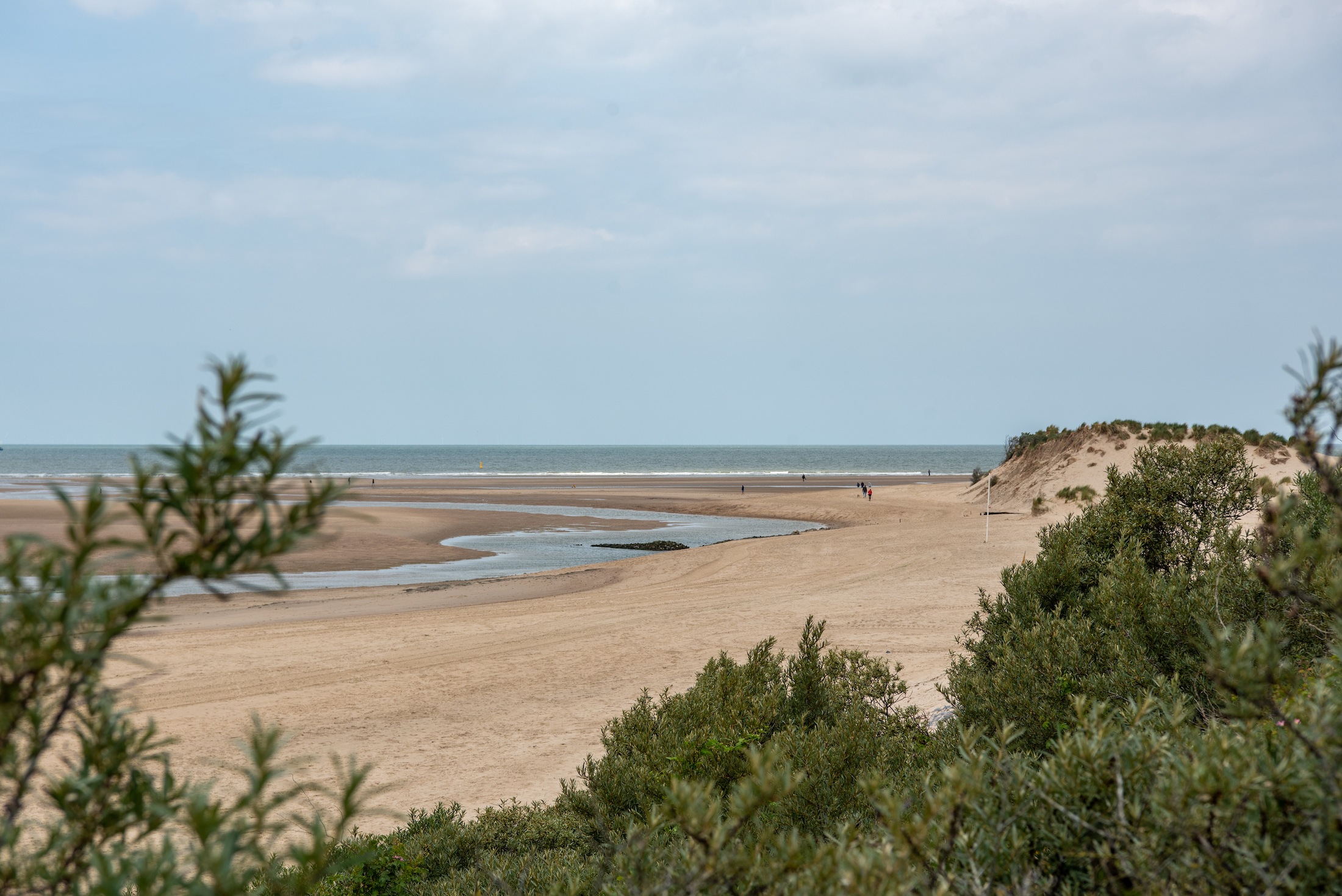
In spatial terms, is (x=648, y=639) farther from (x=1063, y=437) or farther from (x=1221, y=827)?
(x=1063, y=437)

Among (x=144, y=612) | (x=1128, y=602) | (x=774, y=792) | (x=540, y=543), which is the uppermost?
(x=144, y=612)

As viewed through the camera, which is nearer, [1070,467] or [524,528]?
[1070,467]

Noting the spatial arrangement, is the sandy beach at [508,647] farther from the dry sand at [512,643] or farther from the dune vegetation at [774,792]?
the dune vegetation at [774,792]

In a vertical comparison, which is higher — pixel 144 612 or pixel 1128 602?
pixel 144 612

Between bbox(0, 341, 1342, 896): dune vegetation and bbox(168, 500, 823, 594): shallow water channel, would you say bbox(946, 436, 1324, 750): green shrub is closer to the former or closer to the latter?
bbox(0, 341, 1342, 896): dune vegetation

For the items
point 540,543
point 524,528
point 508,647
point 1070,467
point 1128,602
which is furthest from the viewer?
point 524,528

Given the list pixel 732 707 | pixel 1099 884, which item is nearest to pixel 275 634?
pixel 732 707

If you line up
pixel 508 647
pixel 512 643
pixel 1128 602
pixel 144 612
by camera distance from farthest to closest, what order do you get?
pixel 512 643 < pixel 508 647 < pixel 1128 602 < pixel 144 612

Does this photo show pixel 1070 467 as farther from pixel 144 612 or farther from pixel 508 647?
pixel 144 612

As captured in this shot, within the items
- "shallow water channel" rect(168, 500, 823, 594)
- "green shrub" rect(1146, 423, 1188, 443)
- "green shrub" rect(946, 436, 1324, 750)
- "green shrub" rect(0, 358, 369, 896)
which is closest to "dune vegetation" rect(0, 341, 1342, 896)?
"green shrub" rect(0, 358, 369, 896)

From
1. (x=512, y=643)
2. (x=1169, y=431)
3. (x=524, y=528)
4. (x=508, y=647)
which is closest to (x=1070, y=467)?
(x=1169, y=431)

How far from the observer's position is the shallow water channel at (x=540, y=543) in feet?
79.3

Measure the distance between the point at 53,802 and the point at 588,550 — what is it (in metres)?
30.2

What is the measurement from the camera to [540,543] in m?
33.6
